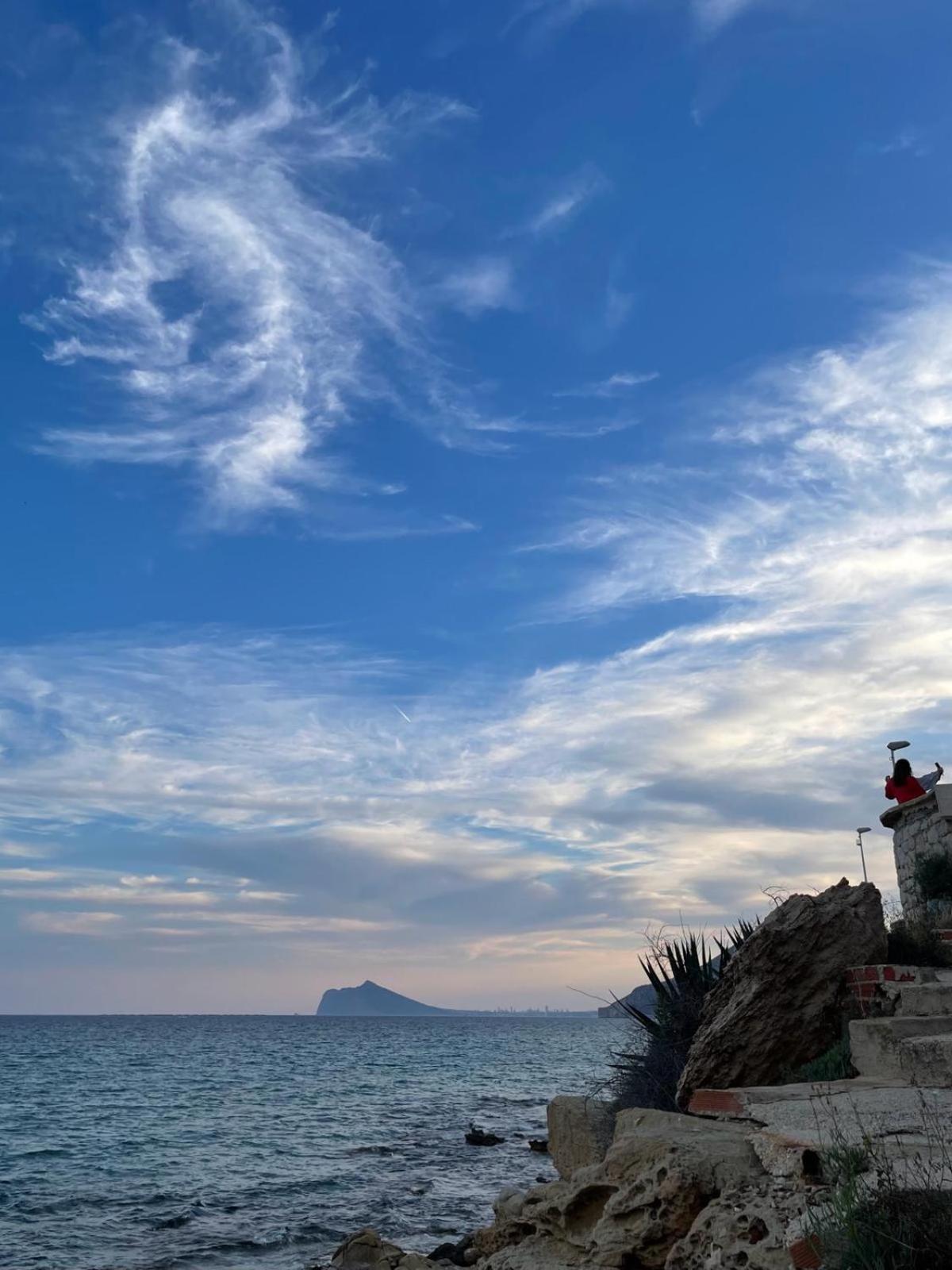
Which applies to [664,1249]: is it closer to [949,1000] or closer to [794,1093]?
[794,1093]

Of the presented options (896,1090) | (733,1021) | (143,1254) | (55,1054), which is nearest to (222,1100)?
(143,1254)

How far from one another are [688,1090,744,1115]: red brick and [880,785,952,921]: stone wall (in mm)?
5586

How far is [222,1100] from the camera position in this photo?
3434 centimetres

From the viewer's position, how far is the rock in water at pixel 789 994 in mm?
8172

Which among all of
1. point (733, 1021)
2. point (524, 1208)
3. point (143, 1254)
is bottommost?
point (143, 1254)

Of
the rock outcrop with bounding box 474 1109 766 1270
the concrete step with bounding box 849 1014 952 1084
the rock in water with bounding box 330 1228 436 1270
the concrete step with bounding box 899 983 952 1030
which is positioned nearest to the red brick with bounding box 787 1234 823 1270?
the rock outcrop with bounding box 474 1109 766 1270

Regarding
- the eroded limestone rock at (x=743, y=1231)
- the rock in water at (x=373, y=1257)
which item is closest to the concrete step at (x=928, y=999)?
the eroded limestone rock at (x=743, y=1231)

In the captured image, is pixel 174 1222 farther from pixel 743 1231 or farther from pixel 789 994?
pixel 743 1231

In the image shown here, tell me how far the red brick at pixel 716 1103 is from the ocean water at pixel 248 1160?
8103mm

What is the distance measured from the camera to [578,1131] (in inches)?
414

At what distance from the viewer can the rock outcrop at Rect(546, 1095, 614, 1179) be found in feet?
33.2

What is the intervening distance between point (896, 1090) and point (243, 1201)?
14.7 m

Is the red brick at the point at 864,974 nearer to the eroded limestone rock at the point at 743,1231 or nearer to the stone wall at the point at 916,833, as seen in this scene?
the stone wall at the point at 916,833

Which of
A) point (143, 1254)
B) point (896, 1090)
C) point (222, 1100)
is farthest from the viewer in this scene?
point (222, 1100)
